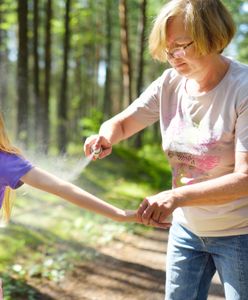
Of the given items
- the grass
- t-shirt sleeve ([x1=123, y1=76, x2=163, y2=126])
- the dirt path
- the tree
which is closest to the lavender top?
t-shirt sleeve ([x1=123, y1=76, x2=163, y2=126])

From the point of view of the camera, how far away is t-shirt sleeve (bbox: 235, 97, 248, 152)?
7.10 feet

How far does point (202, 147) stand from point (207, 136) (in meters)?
0.06

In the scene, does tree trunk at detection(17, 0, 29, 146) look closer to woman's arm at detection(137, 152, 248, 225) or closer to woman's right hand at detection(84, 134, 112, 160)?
woman's right hand at detection(84, 134, 112, 160)

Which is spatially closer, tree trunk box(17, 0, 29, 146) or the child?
the child

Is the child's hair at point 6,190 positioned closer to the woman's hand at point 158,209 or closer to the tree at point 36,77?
the woman's hand at point 158,209

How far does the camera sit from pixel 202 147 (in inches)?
92.2

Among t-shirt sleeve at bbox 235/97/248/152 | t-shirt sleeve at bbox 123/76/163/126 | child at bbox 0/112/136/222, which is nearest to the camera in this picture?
t-shirt sleeve at bbox 235/97/248/152

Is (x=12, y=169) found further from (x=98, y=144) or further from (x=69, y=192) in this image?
(x=98, y=144)

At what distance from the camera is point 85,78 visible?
124 ft

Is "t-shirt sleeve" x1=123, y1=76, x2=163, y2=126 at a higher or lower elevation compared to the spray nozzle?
higher

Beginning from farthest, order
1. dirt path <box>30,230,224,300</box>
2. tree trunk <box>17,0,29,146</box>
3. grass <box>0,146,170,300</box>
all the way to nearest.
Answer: tree trunk <box>17,0,29,146</box>, grass <box>0,146,170,300</box>, dirt path <box>30,230,224,300</box>

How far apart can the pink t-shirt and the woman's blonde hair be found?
17 cm

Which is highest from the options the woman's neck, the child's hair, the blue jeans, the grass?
the woman's neck

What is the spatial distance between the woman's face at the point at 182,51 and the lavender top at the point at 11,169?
2.84 ft
